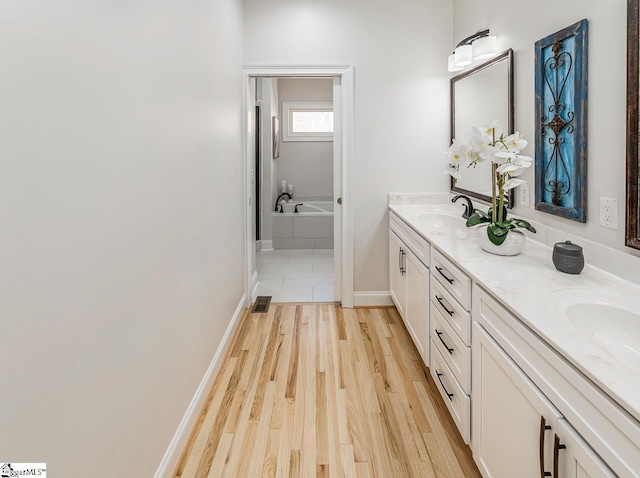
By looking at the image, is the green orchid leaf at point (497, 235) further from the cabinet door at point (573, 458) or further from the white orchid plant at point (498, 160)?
the cabinet door at point (573, 458)

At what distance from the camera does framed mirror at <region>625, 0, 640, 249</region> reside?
4.95ft

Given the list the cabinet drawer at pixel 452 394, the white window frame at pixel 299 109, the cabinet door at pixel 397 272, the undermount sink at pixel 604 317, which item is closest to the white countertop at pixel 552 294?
the undermount sink at pixel 604 317

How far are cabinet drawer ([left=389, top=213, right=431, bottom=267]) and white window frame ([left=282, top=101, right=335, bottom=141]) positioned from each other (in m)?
3.73

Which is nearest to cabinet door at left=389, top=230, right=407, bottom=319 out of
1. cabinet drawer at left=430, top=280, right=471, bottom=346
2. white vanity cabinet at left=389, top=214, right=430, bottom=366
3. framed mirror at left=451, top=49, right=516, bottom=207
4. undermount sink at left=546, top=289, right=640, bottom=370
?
white vanity cabinet at left=389, top=214, right=430, bottom=366

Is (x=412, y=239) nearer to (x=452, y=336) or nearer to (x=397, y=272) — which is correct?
(x=397, y=272)

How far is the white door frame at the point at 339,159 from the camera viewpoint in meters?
3.50

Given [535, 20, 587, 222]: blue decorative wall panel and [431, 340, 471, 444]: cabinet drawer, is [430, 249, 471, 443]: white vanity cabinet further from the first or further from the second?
[535, 20, 587, 222]: blue decorative wall panel

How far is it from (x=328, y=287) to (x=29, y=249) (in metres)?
3.51

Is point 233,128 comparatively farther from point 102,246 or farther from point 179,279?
point 102,246

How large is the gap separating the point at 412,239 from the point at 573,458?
186 centimetres

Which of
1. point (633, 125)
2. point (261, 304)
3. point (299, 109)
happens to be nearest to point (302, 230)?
point (299, 109)

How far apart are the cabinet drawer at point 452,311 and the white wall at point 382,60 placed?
1556mm

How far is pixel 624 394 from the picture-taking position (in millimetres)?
836

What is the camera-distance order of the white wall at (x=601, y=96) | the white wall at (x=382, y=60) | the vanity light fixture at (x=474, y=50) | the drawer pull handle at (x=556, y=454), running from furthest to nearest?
1. the white wall at (x=382, y=60)
2. the vanity light fixture at (x=474, y=50)
3. the white wall at (x=601, y=96)
4. the drawer pull handle at (x=556, y=454)
